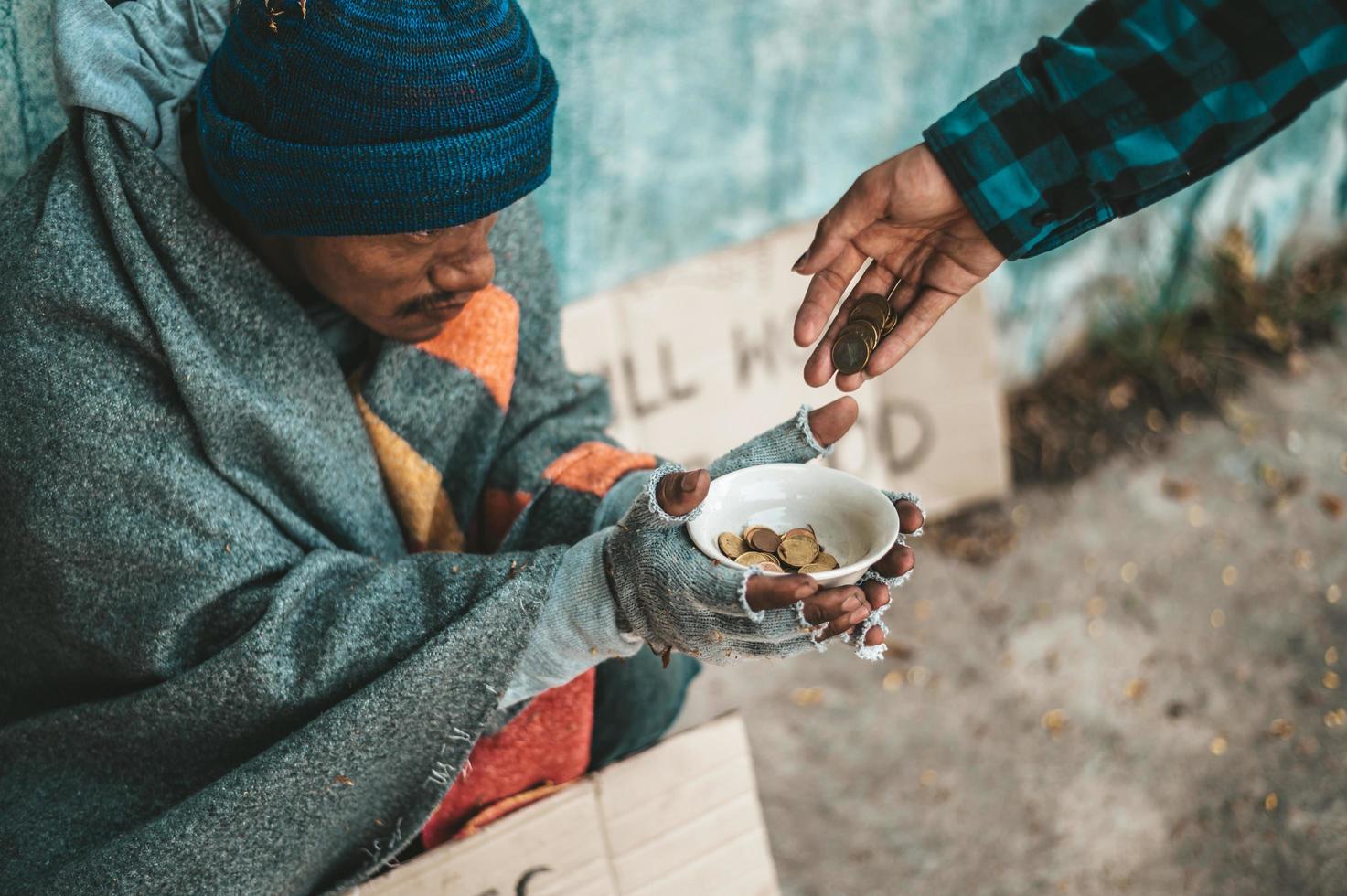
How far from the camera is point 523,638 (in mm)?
1667

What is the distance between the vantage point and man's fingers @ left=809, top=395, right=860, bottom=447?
1.61 metres

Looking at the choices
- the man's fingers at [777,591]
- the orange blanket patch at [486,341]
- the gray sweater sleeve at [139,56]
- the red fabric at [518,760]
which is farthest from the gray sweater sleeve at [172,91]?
the orange blanket patch at [486,341]

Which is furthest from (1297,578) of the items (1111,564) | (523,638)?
(523,638)

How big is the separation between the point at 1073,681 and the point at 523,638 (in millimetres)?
1986

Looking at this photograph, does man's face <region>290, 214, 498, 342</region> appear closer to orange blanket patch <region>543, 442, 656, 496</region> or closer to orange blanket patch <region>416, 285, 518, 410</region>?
orange blanket patch <region>416, 285, 518, 410</region>

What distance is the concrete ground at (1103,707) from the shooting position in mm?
2709

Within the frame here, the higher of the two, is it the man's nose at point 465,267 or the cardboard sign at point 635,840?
the man's nose at point 465,267

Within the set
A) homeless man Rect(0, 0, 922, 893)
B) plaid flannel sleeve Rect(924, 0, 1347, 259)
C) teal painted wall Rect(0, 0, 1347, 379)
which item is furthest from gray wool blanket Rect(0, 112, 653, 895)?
teal painted wall Rect(0, 0, 1347, 379)

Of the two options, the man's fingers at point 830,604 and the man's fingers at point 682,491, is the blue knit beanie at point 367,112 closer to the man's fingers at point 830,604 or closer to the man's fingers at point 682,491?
the man's fingers at point 682,491

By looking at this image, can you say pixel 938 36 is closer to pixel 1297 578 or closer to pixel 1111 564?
pixel 1111 564

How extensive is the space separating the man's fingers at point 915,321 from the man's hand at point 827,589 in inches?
10.4

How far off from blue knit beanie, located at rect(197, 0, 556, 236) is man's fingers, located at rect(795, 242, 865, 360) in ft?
1.67

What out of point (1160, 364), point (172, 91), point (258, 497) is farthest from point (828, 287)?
point (1160, 364)

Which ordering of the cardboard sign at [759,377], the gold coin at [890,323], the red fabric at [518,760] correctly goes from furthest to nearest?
the cardboard sign at [759,377], the red fabric at [518,760], the gold coin at [890,323]
